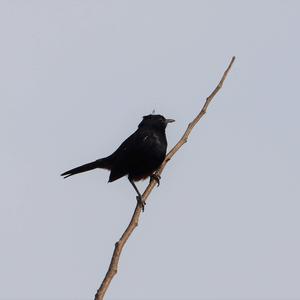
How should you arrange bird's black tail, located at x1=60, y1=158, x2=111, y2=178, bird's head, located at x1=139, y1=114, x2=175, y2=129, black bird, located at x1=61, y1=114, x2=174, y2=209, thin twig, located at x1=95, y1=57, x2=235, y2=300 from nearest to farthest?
thin twig, located at x1=95, y1=57, x2=235, y2=300 → black bird, located at x1=61, y1=114, x2=174, y2=209 → bird's head, located at x1=139, y1=114, x2=175, y2=129 → bird's black tail, located at x1=60, y1=158, x2=111, y2=178

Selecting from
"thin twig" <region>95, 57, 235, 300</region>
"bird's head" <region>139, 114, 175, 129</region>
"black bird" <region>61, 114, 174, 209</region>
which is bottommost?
"thin twig" <region>95, 57, 235, 300</region>

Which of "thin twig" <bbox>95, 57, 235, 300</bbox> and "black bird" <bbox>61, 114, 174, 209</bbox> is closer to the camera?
"thin twig" <bbox>95, 57, 235, 300</bbox>

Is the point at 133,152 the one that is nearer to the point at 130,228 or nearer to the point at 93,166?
the point at 93,166

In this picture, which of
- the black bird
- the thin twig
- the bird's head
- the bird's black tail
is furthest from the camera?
the bird's black tail

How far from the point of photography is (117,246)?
123 inches

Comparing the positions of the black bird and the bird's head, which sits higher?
the bird's head

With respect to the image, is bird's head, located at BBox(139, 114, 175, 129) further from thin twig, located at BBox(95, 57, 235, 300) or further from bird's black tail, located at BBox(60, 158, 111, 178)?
thin twig, located at BBox(95, 57, 235, 300)

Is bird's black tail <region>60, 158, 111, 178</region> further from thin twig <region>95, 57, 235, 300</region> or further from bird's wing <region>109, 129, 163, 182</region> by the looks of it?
thin twig <region>95, 57, 235, 300</region>

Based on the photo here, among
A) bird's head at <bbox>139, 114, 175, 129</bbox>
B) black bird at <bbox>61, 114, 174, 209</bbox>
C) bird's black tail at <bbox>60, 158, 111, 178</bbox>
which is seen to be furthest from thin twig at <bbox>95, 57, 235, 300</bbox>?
bird's black tail at <bbox>60, 158, 111, 178</bbox>

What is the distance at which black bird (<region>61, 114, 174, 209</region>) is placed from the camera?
25.7ft

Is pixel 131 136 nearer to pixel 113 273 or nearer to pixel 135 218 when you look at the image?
pixel 135 218

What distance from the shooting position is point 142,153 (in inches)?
309

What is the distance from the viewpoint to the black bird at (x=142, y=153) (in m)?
7.82

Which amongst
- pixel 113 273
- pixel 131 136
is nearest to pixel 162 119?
pixel 131 136
